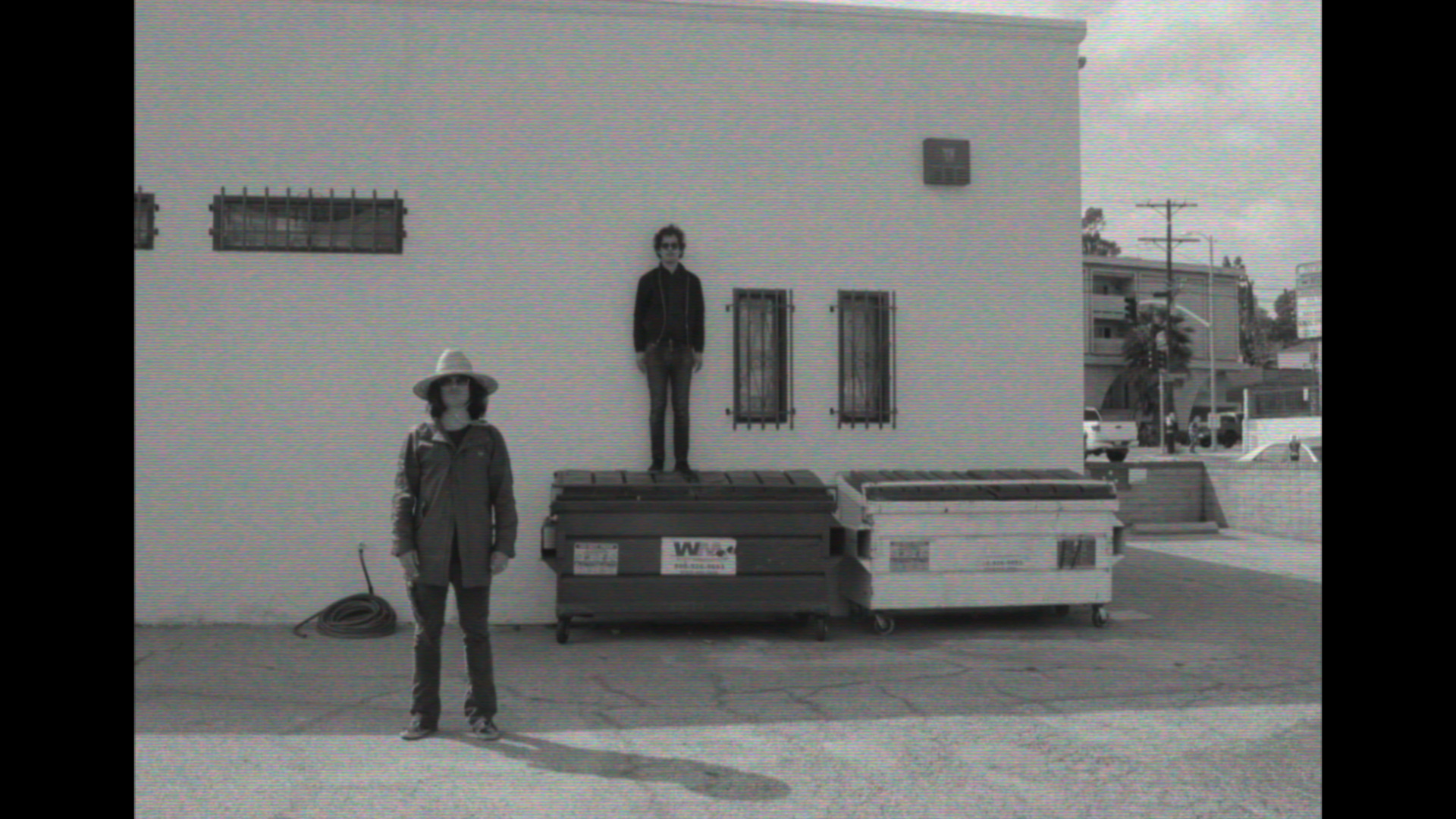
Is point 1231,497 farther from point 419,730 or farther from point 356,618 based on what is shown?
point 419,730

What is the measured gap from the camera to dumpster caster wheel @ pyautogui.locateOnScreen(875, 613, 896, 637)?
9.12 metres

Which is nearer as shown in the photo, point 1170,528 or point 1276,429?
point 1170,528

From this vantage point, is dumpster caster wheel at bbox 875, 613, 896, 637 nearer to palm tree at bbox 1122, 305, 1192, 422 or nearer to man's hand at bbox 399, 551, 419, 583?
man's hand at bbox 399, 551, 419, 583

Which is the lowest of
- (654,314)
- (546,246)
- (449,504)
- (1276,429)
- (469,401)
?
(1276,429)

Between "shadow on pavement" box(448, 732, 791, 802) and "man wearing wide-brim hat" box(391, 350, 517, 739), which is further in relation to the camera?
"man wearing wide-brim hat" box(391, 350, 517, 739)

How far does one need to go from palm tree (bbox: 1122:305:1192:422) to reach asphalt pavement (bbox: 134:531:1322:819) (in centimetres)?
5366

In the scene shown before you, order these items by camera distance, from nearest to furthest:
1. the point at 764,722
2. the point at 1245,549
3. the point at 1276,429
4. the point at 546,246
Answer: the point at 764,722, the point at 546,246, the point at 1245,549, the point at 1276,429

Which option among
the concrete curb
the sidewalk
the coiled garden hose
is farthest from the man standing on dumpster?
the concrete curb

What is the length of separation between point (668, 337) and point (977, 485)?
8.77 feet

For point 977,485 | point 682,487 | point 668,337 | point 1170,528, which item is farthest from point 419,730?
point 1170,528

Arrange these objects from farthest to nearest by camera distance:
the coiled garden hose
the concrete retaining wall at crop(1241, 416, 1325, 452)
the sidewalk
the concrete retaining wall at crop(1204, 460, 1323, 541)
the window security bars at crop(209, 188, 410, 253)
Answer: the concrete retaining wall at crop(1241, 416, 1325, 452), the concrete retaining wall at crop(1204, 460, 1323, 541), the sidewalk, the window security bars at crop(209, 188, 410, 253), the coiled garden hose

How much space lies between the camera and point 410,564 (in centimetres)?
596

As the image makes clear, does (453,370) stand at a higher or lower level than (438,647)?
higher

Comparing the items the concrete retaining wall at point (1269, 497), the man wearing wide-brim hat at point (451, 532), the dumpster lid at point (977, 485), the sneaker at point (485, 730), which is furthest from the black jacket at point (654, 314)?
the concrete retaining wall at point (1269, 497)
